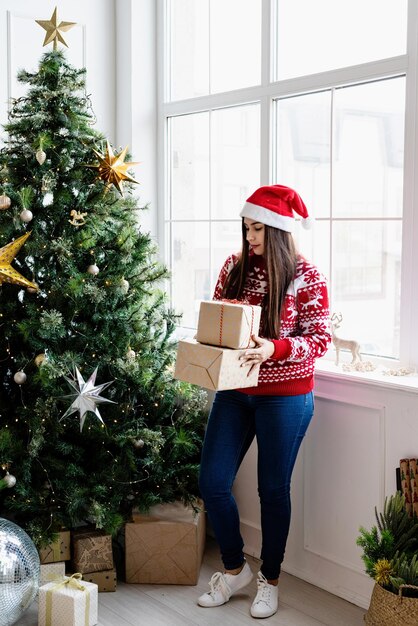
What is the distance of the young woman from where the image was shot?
8.79ft

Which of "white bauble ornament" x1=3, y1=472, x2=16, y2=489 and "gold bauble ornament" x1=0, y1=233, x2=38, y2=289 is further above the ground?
"gold bauble ornament" x1=0, y1=233, x2=38, y2=289

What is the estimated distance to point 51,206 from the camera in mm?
2889

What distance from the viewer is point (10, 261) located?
284 cm

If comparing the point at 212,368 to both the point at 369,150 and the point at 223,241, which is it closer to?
the point at 369,150

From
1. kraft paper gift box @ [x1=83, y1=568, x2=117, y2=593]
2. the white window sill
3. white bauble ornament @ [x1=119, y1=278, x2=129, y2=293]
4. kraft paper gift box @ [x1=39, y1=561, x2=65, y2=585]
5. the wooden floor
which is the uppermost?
white bauble ornament @ [x1=119, y1=278, x2=129, y2=293]

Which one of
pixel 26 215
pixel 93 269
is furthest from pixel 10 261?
pixel 93 269

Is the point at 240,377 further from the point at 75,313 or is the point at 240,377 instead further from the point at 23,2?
the point at 23,2

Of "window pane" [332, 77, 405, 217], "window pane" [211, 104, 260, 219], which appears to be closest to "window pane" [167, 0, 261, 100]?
"window pane" [211, 104, 260, 219]

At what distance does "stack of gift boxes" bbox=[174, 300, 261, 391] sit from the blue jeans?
8.0 inches

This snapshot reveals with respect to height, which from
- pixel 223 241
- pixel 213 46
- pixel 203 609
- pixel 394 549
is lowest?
pixel 203 609

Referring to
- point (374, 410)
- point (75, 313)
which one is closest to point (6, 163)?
point (75, 313)

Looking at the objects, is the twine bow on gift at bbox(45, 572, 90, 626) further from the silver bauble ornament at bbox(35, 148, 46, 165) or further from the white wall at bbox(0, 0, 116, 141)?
the white wall at bbox(0, 0, 116, 141)

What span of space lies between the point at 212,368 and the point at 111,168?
867 millimetres

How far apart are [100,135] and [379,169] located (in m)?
1.02
